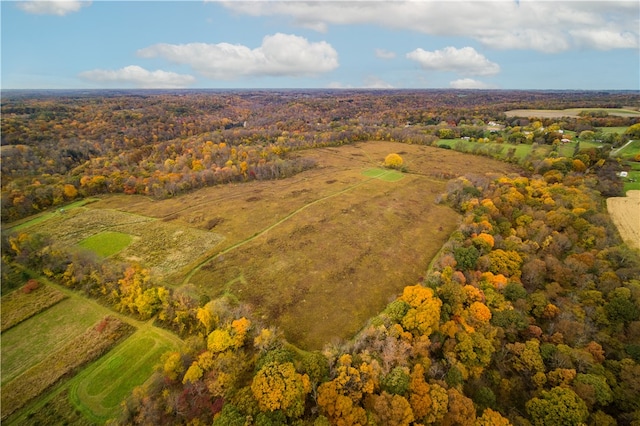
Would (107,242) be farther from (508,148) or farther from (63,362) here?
(508,148)

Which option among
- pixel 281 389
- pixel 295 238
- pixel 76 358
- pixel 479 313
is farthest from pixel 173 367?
pixel 479 313

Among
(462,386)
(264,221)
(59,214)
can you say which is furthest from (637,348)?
(59,214)

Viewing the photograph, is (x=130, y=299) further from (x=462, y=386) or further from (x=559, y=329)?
(x=559, y=329)

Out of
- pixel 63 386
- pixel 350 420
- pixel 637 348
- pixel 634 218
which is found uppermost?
pixel 634 218

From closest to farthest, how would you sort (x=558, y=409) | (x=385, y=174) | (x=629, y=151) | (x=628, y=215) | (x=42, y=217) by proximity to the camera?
(x=558, y=409) → (x=628, y=215) → (x=42, y=217) → (x=629, y=151) → (x=385, y=174)

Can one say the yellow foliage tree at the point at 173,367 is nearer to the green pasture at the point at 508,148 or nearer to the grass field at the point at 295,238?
the grass field at the point at 295,238

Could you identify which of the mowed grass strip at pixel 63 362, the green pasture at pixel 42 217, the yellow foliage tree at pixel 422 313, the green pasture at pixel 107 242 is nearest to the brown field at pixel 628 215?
the yellow foliage tree at pixel 422 313

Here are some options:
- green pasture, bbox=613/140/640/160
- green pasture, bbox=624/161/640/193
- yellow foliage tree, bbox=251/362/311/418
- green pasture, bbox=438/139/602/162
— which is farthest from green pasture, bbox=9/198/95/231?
green pasture, bbox=613/140/640/160
